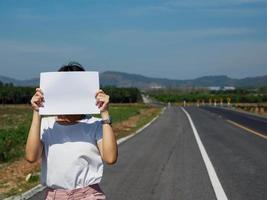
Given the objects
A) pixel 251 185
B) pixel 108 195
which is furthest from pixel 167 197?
pixel 251 185

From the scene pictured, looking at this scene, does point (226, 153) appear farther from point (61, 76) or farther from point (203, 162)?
point (61, 76)

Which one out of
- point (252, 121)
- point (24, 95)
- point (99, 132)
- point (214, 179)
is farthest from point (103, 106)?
point (24, 95)

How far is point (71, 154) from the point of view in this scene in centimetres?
393

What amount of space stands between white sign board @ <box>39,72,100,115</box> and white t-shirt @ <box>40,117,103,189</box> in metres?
0.10

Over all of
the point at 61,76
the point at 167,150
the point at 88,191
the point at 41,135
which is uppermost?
the point at 61,76

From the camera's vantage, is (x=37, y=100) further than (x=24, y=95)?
No

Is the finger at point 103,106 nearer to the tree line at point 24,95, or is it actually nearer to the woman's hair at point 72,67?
the woman's hair at point 72,67

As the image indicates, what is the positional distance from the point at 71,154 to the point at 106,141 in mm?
246

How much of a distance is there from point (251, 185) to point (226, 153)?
21.8 feet

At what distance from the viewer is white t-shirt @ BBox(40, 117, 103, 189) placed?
3916mm

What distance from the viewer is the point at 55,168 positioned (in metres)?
3.95

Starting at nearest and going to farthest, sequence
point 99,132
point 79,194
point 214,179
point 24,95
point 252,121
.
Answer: point 79,194
point 99,132
point 214,179
point 252,121
point 24,95

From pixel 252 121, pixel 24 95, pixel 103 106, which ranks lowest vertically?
pixel 24 95

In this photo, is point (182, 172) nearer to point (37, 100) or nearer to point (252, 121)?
point (37, 100)
